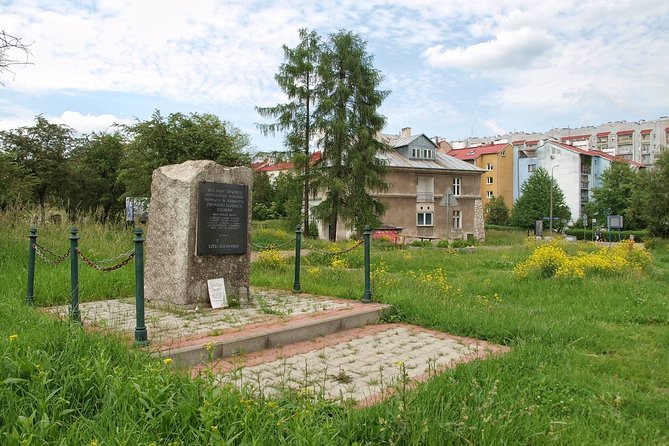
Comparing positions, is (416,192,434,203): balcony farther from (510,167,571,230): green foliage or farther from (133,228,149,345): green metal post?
(133,228,149,345): green metal post

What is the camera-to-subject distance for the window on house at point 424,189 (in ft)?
141

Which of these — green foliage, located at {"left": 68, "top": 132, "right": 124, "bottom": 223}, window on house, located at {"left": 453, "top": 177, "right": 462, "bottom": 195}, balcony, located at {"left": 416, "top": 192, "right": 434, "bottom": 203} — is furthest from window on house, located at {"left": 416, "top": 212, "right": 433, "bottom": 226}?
green foliage, located at {"left": 68, "top": 132, "right": 124, "bottom": 223}

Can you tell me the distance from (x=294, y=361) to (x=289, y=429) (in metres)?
2.22

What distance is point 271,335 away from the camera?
18.9 ft

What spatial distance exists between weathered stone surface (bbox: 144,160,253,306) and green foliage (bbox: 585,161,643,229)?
203ft

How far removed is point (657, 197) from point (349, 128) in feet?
88.3

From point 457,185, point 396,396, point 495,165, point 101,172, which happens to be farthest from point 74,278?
point 495,165

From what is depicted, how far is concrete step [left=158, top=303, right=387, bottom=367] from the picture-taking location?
5020 mm

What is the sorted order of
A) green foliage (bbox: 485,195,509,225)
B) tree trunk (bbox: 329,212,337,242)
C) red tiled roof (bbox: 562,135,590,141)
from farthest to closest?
red tiled roof (bbox: 562,135,590,141)
green foliage (bbox: 485,195,509,225)
tree trunk (bbox: 329,212,337,242)

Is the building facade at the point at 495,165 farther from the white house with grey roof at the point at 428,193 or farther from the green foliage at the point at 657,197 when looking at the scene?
the green foliage at the point at 657,197

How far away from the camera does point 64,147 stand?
30.3 meters

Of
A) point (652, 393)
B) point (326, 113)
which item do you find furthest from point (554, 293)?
point (326, 113)

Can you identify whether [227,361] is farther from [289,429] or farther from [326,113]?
[326,113]

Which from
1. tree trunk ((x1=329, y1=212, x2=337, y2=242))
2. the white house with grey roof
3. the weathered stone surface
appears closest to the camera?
the weathered stone surface
